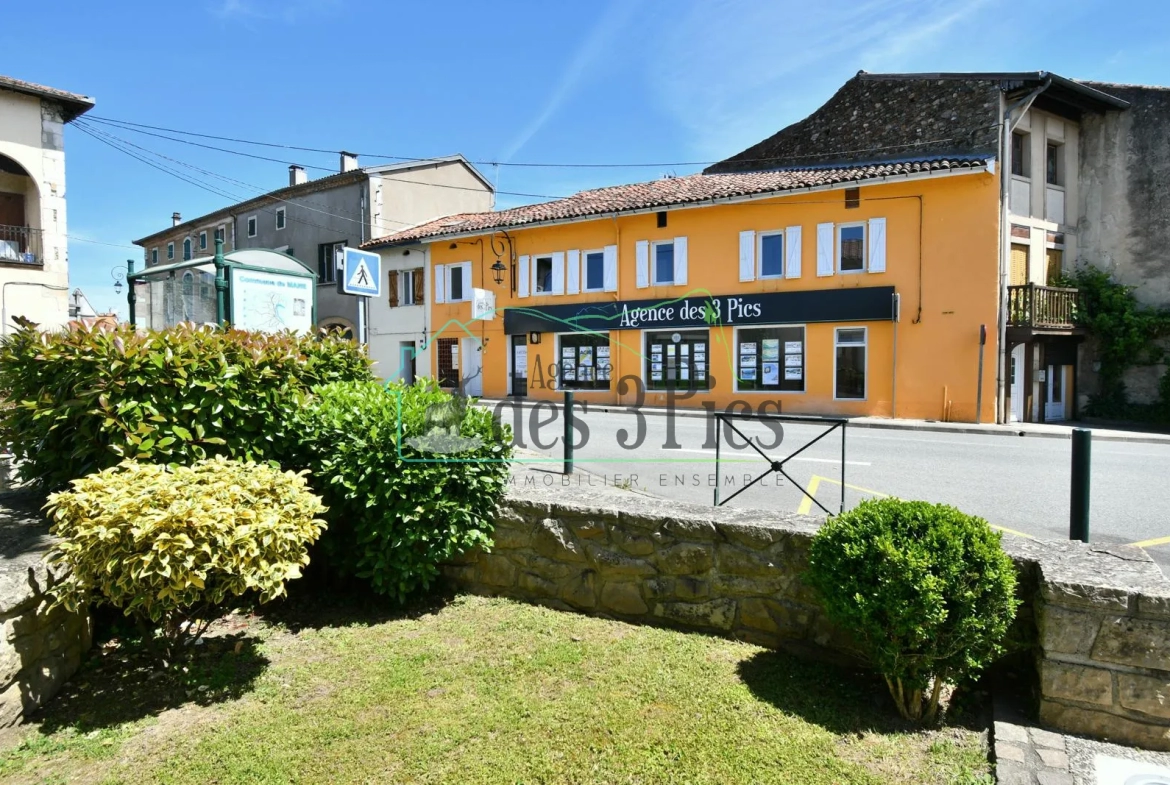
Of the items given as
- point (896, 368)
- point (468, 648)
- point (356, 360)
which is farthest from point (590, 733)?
point (896, 368)

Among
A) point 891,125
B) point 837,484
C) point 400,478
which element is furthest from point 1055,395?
point 400,478

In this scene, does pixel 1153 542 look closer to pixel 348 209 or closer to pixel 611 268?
pixel 611 268

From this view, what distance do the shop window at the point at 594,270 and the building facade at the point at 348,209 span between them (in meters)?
9.42

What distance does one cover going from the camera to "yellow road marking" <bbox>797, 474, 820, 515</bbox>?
261 inches

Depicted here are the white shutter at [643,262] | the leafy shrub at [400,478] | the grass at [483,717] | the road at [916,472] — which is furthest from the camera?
the white shutter at [643,262]

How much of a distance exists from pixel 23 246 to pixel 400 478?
20724 mm

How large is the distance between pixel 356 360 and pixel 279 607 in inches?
→ 77.9

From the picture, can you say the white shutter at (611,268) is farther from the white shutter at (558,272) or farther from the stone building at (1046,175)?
the stone building at (1046,175)

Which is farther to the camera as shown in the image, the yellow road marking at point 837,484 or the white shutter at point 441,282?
the white shutter at point 441,282

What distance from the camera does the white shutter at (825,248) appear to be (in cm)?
1702

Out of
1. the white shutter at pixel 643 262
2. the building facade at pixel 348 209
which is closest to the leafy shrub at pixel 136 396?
the white shutter at pixel 643 262

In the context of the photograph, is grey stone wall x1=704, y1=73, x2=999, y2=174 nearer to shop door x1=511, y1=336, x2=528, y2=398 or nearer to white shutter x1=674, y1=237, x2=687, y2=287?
white shutter x1=674, y1=237, x2=687, y2=287

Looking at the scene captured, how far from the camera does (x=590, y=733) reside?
2.87 m

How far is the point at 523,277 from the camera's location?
859 inches
